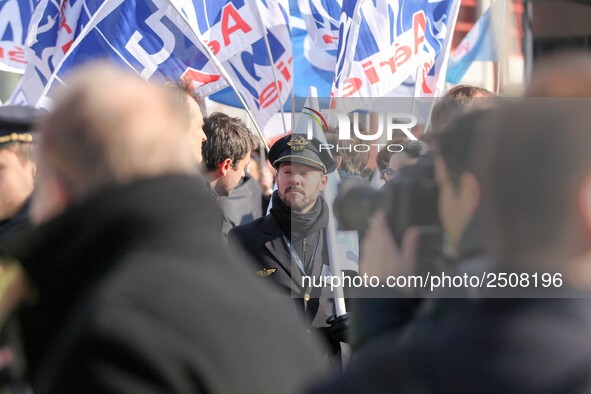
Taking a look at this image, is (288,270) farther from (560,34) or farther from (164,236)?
(560,34)

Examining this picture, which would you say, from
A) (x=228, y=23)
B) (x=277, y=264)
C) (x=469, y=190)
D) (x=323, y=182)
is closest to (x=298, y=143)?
(x=323, y=182)

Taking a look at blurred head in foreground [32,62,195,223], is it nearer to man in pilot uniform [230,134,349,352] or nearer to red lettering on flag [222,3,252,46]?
man in pilot uniform [230,134,349,352]

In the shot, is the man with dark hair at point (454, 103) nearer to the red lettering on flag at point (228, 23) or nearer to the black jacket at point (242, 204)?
the black jacket at point (242, 204)

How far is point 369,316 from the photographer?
2.10 m

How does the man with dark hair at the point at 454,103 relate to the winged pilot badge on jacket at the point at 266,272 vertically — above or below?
above

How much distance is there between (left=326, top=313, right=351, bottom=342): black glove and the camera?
3.38 metres

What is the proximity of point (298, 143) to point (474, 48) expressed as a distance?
17.4 feet

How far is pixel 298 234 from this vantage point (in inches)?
141

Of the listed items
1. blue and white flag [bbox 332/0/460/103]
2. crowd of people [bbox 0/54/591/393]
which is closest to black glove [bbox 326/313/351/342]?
crowd of people [bbox 0/54/591/393]

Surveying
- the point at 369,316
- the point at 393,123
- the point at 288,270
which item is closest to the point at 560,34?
the point at 288,270

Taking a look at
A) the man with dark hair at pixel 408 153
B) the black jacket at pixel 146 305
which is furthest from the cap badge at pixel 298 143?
the black jacket at pixel 146 305

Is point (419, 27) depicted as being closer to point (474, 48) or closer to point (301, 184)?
point (474, 48)

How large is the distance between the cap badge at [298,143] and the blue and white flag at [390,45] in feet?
7.80

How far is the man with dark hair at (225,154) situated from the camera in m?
4.35
